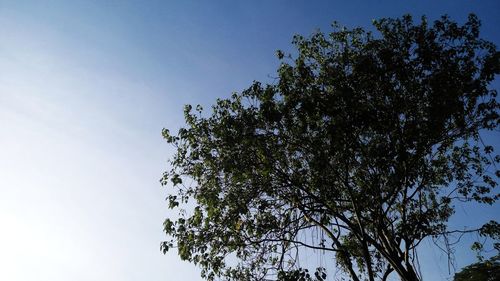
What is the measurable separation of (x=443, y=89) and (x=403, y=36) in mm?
2213

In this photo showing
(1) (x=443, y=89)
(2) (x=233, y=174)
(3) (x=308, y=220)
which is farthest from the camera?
(3) (x=308, y=220)

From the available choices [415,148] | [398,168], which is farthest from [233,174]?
[415,148]

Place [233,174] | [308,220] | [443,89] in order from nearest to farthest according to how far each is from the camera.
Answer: [443,89], [233,174], [308,220]

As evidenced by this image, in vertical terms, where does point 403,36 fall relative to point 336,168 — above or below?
above

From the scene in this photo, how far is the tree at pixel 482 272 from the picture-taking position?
63.6ft

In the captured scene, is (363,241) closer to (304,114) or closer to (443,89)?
(304,114)

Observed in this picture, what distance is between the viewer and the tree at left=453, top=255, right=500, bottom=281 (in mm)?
19391

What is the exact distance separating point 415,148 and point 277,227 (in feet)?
17.5

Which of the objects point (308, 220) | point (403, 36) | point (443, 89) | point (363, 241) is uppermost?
point (403, 36)

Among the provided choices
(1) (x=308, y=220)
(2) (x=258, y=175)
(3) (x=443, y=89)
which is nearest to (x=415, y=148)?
(3) (x=443, y=89)

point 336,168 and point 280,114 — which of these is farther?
point 336,168

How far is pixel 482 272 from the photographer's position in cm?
2005

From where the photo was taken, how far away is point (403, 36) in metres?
10.8

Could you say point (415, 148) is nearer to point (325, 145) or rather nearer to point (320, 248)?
point (325, 145)
